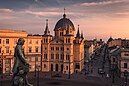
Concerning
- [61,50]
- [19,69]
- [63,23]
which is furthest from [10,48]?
[19,69]

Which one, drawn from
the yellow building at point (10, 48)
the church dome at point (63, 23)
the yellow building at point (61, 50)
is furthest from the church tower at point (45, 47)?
the church dome at point (63, 23)

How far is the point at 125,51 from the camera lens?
7075 cm

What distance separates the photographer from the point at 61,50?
8594 centimetres

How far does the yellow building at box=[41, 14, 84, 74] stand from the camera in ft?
276

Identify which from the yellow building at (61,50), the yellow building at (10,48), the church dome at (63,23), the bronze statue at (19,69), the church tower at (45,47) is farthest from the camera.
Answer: the church dome at (63,23)

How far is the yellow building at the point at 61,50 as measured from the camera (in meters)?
84.1

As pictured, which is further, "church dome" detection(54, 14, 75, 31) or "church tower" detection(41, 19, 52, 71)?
"church dome" detection(54, 14, 75, 31)

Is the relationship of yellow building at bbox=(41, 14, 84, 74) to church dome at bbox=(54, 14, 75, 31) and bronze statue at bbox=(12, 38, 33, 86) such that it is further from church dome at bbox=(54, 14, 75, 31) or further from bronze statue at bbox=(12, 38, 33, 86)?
bronze statue at bbox=(12, 38, 33, 86)

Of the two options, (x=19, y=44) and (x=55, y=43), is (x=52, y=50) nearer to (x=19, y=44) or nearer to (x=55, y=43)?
(x=55, y=43)

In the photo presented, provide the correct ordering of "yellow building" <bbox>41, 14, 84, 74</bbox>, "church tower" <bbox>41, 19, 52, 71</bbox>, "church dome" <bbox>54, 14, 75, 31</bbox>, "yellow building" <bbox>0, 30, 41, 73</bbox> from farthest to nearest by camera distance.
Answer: "church dome" <bbox>54, 14, 75, 31</bbox>
"church tower" <bbox>41, 19, 52, 71</bbox>
"yellow building" <bbox>41, 14, 84, 74</bbox>
"yellow building" <bbox>0, 30, 41, 73</bbox>

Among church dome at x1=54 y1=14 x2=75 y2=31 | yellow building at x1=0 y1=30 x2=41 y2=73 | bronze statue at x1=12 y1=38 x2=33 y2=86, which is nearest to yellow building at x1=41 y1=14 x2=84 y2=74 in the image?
church dome at x1=54 y1=14 x2=75 y2=31

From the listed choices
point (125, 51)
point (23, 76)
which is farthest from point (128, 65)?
point (23, 76)

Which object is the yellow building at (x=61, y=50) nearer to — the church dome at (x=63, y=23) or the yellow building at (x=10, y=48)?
the church dome at (x=63, y=23)

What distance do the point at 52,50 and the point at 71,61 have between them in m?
8.28
